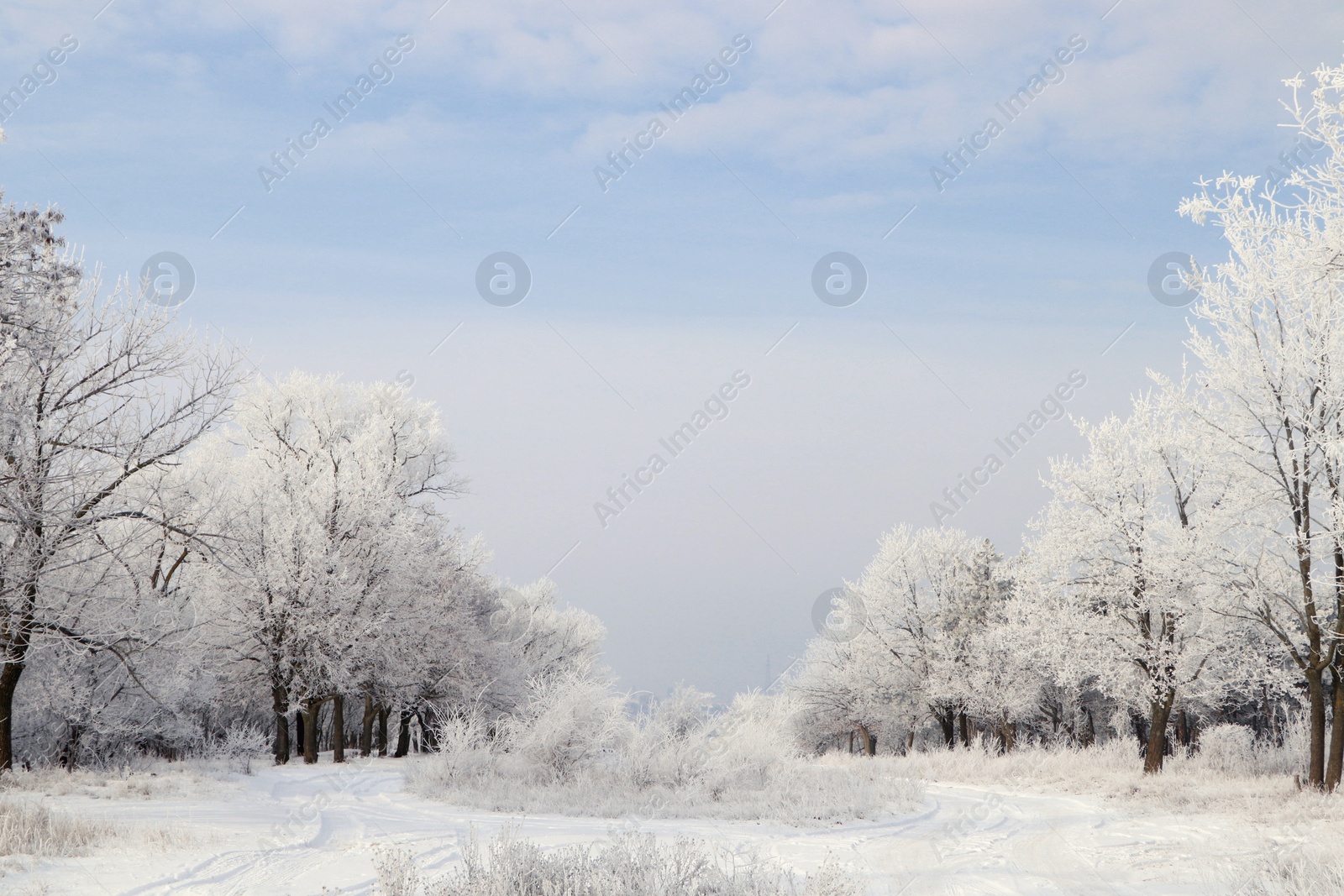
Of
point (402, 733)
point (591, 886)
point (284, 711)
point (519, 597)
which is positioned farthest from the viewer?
point (519, 597)

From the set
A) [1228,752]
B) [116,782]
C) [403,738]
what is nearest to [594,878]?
[116,782]

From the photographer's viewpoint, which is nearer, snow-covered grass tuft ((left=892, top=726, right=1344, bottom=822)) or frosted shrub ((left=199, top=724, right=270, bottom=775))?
snow-covered grass tuft ((left=892, top=726, right=1344, bottom=822))

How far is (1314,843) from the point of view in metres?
9.45

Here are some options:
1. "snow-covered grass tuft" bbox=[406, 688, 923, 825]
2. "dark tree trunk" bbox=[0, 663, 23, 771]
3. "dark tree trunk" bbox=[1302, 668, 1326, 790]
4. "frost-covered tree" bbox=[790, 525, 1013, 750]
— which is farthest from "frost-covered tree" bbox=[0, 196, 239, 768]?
"frost-covered tree" bbox=[790, 525, 1013, 750]

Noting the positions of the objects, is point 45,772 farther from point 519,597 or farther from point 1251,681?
point 519,597

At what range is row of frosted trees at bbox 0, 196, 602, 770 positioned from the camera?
13.8 metres

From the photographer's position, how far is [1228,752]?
22672 mm

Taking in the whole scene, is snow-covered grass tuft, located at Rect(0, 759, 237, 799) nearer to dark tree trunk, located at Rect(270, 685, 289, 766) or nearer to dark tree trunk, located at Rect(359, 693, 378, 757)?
dark tree trunk, located at Rect(270, 685, 289, 766)

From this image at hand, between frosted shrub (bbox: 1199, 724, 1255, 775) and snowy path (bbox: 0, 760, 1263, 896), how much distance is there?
7353mm

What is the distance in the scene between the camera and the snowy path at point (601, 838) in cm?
814

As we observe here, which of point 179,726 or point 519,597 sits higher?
point 519,597

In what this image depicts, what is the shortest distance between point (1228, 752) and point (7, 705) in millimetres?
27340

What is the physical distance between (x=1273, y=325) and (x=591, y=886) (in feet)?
54.2

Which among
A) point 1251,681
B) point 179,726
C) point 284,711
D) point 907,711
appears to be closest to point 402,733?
point 284,711
